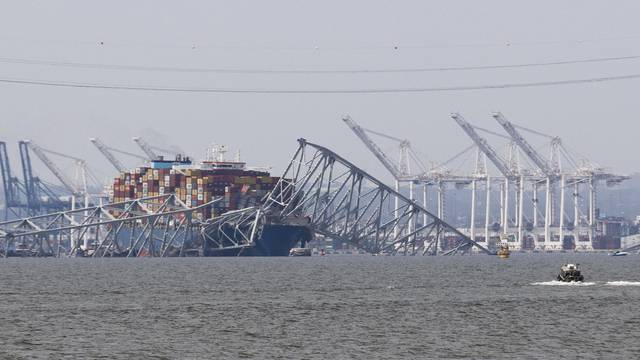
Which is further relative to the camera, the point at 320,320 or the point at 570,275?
the point at 570,275

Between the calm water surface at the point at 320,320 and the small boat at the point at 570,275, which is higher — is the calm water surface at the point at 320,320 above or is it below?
below

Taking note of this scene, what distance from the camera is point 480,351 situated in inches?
3302

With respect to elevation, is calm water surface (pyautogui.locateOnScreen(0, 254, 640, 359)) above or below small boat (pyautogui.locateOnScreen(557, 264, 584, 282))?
below

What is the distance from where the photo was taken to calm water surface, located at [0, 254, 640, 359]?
84750mm

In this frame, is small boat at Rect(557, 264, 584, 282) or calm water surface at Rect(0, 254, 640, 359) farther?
small boat at Rect(557, 264, 584, 282)

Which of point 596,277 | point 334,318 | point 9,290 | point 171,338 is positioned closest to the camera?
point 171,338

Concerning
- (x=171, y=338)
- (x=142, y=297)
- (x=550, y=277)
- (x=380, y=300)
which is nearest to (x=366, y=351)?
(x=171, y=338)

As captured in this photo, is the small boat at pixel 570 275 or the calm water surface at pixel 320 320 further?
the small boat at pixel 570 275

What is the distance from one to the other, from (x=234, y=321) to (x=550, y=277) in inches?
3345

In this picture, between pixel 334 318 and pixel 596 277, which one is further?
pixel 596 277

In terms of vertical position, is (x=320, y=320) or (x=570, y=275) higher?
(x=570, y=275)

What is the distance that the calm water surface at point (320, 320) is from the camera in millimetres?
84750

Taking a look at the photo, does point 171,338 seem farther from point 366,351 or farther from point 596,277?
point 596,277

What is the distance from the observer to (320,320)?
104500mm
